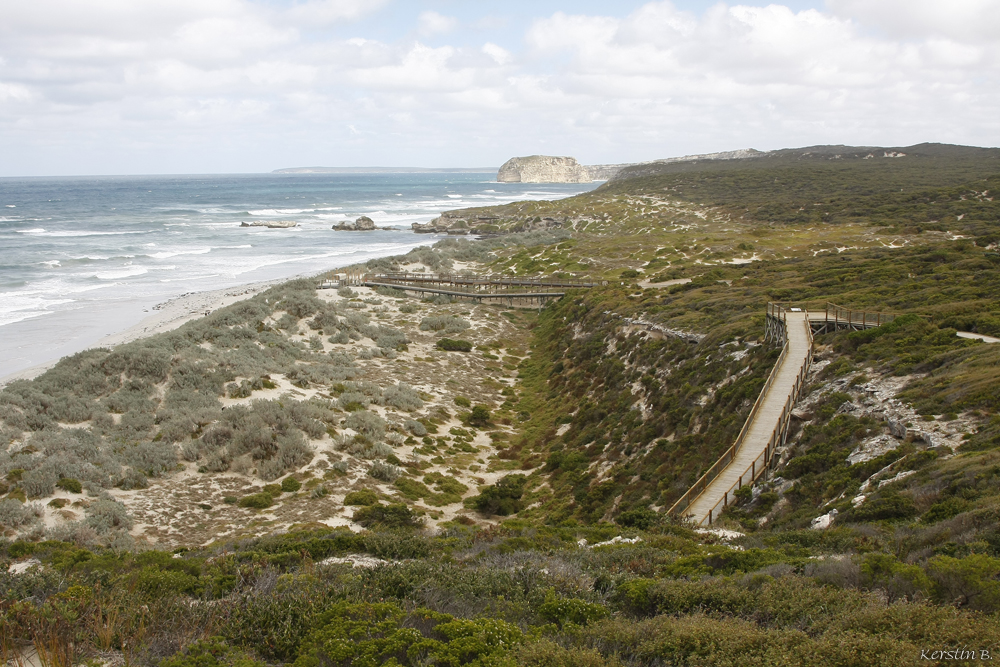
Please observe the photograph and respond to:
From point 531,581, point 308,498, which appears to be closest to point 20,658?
point 531,581

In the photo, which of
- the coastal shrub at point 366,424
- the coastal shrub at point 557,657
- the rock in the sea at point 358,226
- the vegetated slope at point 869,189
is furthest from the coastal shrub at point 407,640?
the rock in the sea at point 358,226

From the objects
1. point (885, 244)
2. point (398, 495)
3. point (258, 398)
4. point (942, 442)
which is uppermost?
point (885, 244)

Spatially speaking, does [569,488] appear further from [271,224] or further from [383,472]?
[271,224]

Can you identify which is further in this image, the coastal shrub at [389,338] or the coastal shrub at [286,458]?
the coastal shrub at [389,338]

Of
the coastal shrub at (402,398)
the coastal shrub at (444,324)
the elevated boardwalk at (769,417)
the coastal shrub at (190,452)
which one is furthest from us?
the coastal shrub at (444,324)

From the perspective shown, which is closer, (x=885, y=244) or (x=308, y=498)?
(x=308, y=498)

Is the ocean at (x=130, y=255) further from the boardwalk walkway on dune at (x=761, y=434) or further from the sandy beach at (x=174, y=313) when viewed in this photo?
the boardwalk walkway on dune at (x=761, y=434)

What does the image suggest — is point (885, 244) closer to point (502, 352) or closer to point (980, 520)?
point (502, 352)
